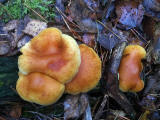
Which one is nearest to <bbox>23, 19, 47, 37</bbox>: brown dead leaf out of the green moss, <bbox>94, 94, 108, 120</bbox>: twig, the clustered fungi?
the green moss

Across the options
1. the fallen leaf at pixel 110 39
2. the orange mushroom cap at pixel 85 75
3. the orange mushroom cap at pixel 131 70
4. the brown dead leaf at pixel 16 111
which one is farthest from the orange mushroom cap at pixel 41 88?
the fallen leaf at pixel 110 39

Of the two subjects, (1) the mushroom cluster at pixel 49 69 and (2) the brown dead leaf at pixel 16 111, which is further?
(2) the brown dead leaf at pixel 16 111

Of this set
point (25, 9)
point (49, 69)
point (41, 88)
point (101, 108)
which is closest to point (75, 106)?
point (101, 108)

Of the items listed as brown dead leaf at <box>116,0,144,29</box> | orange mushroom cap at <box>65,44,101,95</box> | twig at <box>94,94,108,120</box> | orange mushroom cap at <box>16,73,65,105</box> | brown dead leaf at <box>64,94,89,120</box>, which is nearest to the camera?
orange mushroom cap at <box>16,73,65,105</box>

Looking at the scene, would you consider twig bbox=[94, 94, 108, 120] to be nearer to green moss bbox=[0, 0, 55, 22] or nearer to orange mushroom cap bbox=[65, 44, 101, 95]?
orange mushroom cap bbox=[65, 44, 101, 95]

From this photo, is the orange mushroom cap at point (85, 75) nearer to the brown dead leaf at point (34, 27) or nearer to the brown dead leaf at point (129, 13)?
the brown dead leaf at point (34, 27)

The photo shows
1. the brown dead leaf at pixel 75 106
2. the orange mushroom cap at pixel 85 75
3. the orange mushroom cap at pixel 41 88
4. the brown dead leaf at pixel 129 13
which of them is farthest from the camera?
the brown dead leaf at pixel 129 13
